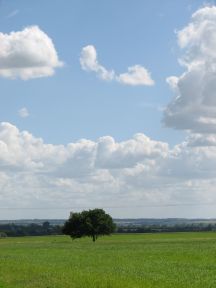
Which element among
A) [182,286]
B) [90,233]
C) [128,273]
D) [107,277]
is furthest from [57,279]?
[90,233]

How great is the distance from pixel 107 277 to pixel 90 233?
307 feet

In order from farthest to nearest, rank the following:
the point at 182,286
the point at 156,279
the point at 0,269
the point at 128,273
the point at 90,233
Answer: the point at 90,233, the point at 0,269, the point at 128,273, the point at 156,279, the point at 182,286

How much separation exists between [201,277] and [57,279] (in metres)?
7.35

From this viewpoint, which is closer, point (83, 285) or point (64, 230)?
point (83, 285)

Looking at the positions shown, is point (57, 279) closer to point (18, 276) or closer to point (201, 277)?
point (18, 276)

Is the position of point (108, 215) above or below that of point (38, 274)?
above

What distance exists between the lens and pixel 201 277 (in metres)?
30.6

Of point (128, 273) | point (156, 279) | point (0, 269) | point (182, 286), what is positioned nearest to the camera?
point (182, 286)

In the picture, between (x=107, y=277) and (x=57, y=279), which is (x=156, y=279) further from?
(x=57, y=279)

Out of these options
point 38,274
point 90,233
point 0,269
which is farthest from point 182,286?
point 90,233

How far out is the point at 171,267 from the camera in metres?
38.3

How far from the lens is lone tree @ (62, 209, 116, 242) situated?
123 meters

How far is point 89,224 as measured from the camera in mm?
121812

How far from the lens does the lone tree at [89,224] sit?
123 meters
